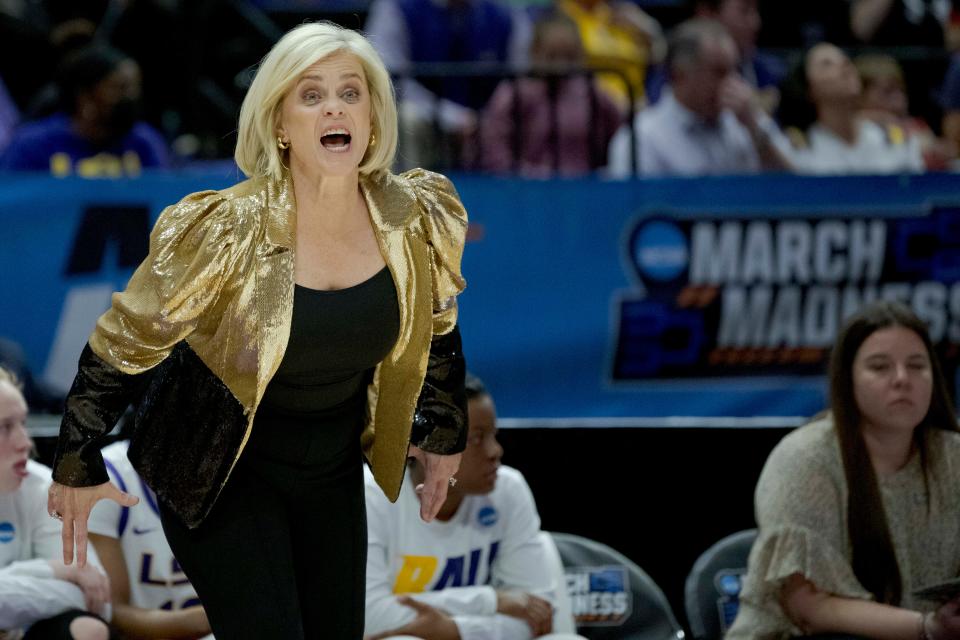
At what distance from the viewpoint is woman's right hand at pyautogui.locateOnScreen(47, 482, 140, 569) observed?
8.45ft

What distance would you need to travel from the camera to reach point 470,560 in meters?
4.25

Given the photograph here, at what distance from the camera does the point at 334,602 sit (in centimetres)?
271

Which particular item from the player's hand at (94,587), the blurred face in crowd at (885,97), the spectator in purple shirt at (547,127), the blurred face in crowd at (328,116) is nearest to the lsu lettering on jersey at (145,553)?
the player's hand at (94,587)

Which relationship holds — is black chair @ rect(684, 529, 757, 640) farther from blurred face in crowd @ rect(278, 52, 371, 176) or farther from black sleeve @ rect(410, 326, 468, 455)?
blurred face in crowd @ rect(278, 52, 371, 176)

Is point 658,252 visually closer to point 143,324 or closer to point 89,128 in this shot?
point 89,128

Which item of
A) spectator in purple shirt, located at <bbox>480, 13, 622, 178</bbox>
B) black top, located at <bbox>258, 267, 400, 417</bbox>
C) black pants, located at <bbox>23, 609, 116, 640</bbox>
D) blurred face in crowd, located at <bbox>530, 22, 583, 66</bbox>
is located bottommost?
black pants, located at <bbox>23, 609, 116, 640</bbox>

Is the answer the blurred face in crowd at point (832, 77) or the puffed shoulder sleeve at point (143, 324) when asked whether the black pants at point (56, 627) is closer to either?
the puffed shoulder sleeve at point (143, 324)

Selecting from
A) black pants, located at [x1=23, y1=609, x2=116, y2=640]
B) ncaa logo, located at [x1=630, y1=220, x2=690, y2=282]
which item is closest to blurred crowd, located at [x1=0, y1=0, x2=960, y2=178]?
ncaa logo, located at [x1=630, y1=220, x2=690, y2=282]

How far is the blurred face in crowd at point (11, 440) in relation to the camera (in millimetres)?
3896

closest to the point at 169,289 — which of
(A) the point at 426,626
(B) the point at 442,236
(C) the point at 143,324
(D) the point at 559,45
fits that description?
(C) the point at 143,324

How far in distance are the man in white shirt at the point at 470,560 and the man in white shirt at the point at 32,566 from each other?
2.48 ft

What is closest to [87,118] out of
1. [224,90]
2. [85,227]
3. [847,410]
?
[85,227]

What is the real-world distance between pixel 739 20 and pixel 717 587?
3938 mm

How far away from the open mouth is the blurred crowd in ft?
9.26
